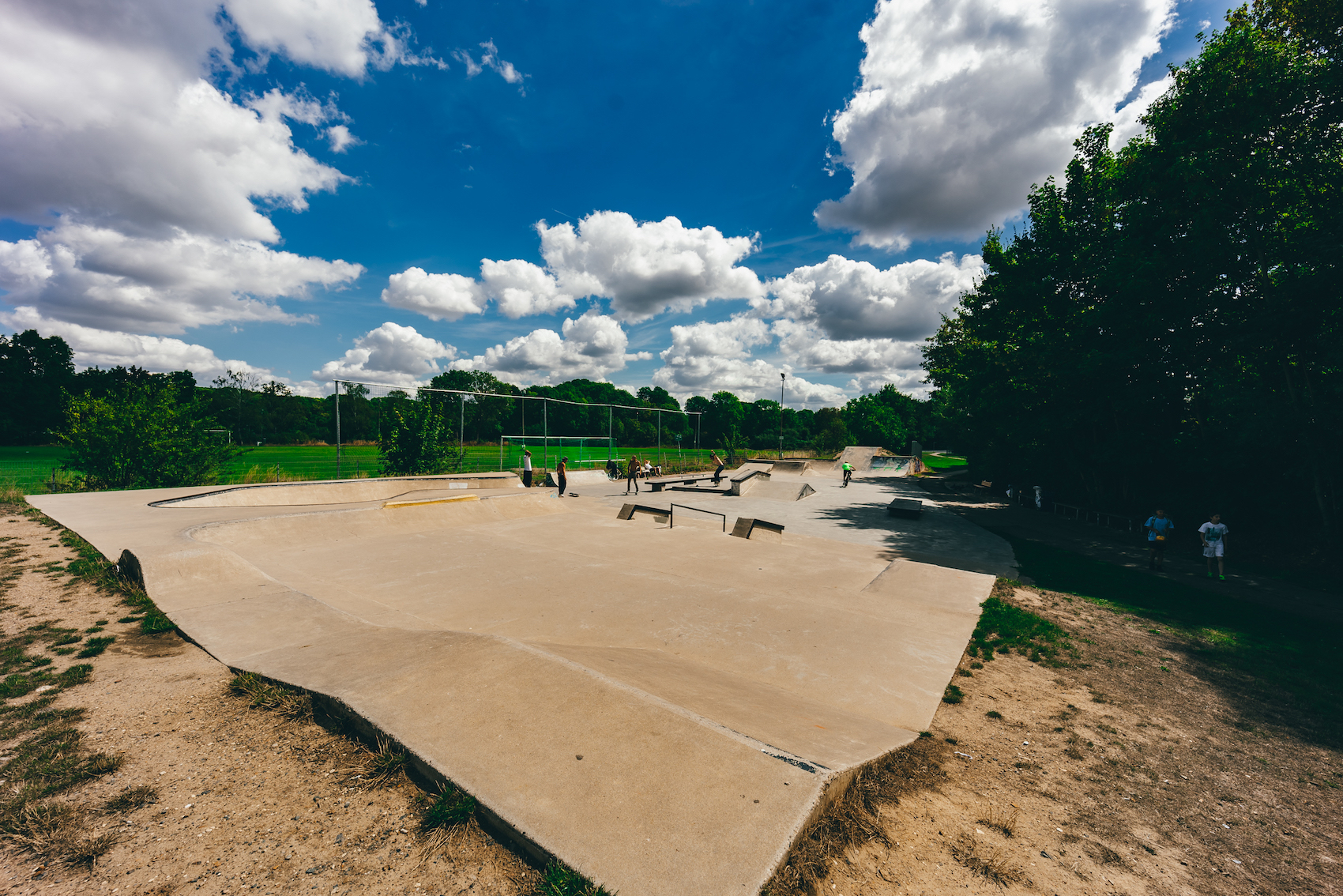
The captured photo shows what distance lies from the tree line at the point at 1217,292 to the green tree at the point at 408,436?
23.5 m

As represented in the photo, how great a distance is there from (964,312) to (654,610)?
32389 mm

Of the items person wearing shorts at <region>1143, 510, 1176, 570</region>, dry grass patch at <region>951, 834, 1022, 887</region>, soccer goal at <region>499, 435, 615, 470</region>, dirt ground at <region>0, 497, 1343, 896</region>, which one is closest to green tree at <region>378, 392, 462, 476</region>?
soccer goal at <region>499, 435, 615, 470</region>

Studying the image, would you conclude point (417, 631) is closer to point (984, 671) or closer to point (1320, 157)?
point (984, 671)

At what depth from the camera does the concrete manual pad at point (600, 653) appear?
8.89 feet

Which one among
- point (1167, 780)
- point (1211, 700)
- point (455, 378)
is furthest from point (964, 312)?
point (455, 378)

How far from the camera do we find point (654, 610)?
7016mm

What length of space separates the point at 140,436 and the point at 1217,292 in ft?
103

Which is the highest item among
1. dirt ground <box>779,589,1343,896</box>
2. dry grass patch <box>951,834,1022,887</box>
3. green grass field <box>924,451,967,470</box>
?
dry grass patch <box>951,834,1022,887</box>

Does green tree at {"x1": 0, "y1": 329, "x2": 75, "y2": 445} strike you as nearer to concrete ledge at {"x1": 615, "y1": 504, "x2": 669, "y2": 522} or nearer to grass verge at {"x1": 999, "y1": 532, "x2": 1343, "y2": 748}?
concrete ledge at {"x1": 615, "y1": 504, "x2": 669, "y2": 522}

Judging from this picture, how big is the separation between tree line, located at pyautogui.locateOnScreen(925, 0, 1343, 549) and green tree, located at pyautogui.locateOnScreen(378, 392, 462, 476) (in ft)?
77.0

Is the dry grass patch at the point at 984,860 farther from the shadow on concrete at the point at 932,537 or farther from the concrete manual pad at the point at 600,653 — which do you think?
the shadow on concrete at the point at 932,537

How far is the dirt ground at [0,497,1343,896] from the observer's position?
249cm

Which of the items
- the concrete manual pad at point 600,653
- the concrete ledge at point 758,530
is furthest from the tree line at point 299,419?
the concrete ledge at point 758,530

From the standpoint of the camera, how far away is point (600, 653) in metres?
5.14
